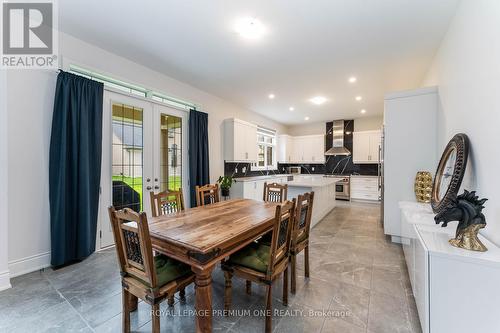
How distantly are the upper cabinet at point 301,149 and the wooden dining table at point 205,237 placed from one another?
591 cm

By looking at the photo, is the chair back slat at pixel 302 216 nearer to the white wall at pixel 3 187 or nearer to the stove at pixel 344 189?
the white wall at pixel 3 187

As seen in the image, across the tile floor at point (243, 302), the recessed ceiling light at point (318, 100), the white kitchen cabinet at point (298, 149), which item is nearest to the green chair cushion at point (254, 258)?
the tile floor at point (243, 302)

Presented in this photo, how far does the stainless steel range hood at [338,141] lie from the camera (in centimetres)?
750

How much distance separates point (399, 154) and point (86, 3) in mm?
4330

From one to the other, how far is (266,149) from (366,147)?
330cm

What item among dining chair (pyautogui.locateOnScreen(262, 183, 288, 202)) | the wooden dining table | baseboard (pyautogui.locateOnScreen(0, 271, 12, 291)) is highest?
dining chair (pyautogui.locateOnScreen(262, 183, 288, 202))

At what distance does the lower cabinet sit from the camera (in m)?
6.70

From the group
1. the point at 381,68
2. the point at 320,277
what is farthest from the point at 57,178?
the point at 381,68

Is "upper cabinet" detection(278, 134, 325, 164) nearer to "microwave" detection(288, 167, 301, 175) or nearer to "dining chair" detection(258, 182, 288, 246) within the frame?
"microwave" detection(288, 167, 301, 175)

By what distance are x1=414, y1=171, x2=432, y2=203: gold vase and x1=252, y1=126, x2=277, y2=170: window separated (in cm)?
439

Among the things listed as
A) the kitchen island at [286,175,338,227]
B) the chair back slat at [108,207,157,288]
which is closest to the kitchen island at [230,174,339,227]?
the kitchen island at [286,175,338,227]

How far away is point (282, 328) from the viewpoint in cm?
164

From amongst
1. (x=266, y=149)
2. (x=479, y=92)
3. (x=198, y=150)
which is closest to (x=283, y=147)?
(x=266, y=149)

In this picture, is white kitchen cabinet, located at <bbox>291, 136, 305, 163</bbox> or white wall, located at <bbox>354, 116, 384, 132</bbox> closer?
white wall, located at <bbox>354, 116, 384, 132</bbox>
